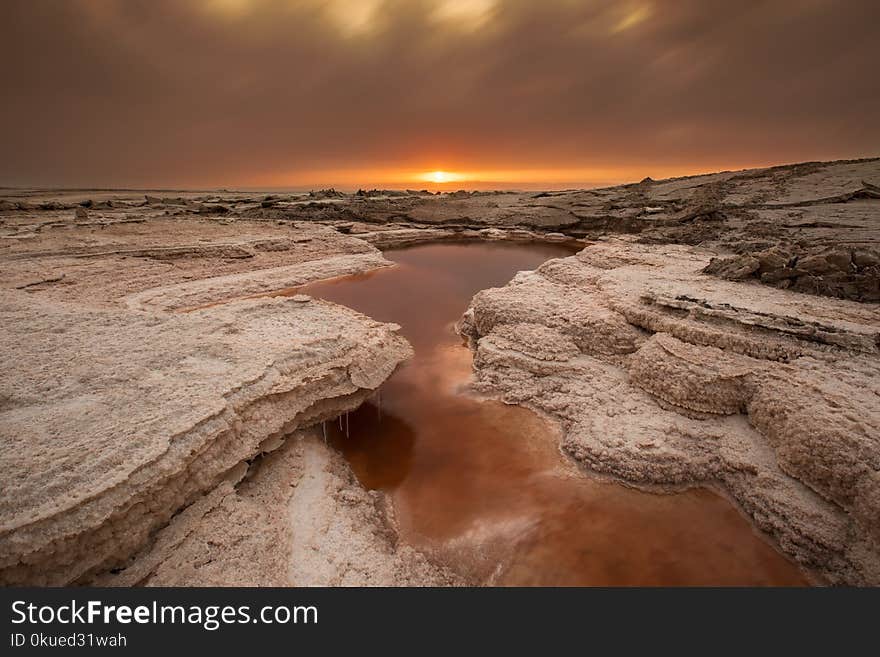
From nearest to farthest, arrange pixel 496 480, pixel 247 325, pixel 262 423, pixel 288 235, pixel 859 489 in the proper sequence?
pixel 859 489 < pixel 262 423 < pixel 496 480 < pixel 247 325 < pixel 288 235

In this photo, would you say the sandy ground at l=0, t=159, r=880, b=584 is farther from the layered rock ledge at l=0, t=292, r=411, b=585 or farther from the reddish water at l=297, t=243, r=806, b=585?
the reddish water at l=297, t=243, r=806, b=585

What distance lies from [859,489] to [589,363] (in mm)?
3743

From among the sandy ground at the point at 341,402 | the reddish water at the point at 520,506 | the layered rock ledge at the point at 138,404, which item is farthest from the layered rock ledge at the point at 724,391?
the layered rock ledge at the point at 138,404

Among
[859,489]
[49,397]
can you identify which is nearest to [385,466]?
[49,397]

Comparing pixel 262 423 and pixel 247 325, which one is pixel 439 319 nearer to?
pixel 247 325

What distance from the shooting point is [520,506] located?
501 cm

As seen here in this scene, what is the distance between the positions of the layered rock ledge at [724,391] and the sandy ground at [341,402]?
1.1 inches

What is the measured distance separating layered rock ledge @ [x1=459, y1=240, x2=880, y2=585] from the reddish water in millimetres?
378

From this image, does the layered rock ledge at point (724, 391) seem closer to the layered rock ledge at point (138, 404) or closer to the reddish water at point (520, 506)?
the reddish water at point (520, 506)

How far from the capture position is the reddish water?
13.8 ft

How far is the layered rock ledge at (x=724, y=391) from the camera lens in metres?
4.32

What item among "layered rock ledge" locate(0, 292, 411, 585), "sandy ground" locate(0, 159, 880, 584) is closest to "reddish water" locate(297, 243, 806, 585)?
"sandy ground" locate(0, 159, 880, 584)

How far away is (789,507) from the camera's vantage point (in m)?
4.50

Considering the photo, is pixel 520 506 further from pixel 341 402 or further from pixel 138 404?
pixel 138 404
